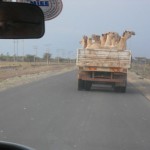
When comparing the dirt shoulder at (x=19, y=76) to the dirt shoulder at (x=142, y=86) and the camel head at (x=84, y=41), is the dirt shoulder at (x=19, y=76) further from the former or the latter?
the dirt shoulder at (x=142, y=86)

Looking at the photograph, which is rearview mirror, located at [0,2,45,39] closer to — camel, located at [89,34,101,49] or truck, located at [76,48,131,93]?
truck, located at [76,48,131,93]

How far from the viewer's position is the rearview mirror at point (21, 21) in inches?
110

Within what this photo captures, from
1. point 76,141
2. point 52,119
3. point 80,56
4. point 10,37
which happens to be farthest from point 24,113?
point 10,37

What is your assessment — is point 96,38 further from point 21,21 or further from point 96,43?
point 21,21

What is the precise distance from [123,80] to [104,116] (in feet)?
39.4

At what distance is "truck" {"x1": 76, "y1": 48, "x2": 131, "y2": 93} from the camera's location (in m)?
27.9

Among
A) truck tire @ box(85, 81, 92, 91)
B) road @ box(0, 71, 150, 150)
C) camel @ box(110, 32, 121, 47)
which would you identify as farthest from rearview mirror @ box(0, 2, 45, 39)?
camel @ box(110, 32, 121, 47)

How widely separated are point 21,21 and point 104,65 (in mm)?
25319

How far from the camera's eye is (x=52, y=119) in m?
15.0

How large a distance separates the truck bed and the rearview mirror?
24.9 m

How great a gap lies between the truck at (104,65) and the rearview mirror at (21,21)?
2489cm

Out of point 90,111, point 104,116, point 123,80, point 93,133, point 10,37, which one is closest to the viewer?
point 10,37

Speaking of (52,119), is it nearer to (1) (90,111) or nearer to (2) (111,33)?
(1) (90,111)

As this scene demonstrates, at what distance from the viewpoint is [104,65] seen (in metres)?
28.1
